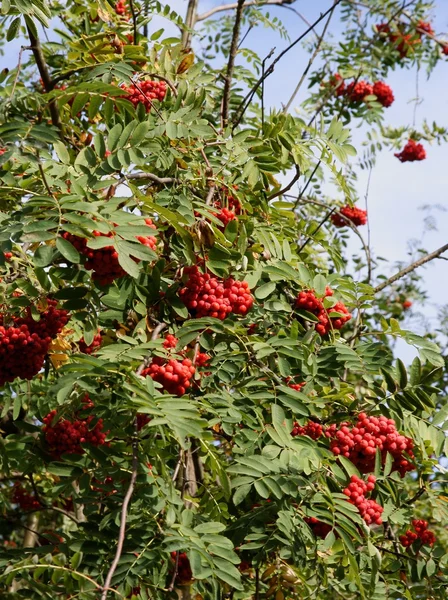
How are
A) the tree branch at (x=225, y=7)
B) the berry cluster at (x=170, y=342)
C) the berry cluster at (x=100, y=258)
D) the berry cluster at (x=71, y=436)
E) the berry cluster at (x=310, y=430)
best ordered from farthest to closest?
the tree branch at (x=225, y=7) < the berry cluster at (x=71, y=436) < the berry cluster at (x=310, y=430) < the berry cluster at (x=170, y=342) < the berry cluster at (x=100, y=258)

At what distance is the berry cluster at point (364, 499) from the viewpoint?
283 centimetres

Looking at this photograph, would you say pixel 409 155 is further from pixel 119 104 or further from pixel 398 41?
pixel 119 104

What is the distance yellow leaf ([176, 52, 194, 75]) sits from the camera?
3.49m

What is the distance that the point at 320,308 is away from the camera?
3.07 metres

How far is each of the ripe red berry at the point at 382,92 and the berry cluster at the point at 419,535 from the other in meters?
4.22

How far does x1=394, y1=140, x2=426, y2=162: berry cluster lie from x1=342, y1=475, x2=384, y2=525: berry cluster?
505cm

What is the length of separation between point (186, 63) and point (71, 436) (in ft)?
5.61

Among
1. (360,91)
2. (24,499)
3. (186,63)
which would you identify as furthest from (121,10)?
(24,499)

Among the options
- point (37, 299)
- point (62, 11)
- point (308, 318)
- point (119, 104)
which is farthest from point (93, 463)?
point (62, 11)

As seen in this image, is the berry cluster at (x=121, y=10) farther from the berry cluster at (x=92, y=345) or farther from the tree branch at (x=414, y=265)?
the tree branch at (x=414, y=265)

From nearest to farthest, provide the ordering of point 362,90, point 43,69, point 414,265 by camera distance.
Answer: point 43,69 < point 414,265 < point 362,90

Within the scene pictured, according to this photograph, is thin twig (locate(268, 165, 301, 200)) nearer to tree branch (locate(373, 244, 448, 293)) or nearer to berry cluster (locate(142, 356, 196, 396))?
tree branch (locate(373, 244, 448, 293))

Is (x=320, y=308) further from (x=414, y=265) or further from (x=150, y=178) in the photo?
(x=414, y=265)

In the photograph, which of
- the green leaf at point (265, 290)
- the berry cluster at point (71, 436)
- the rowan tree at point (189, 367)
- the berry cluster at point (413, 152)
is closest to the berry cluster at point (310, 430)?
the rowan tree at point (189, 367)
